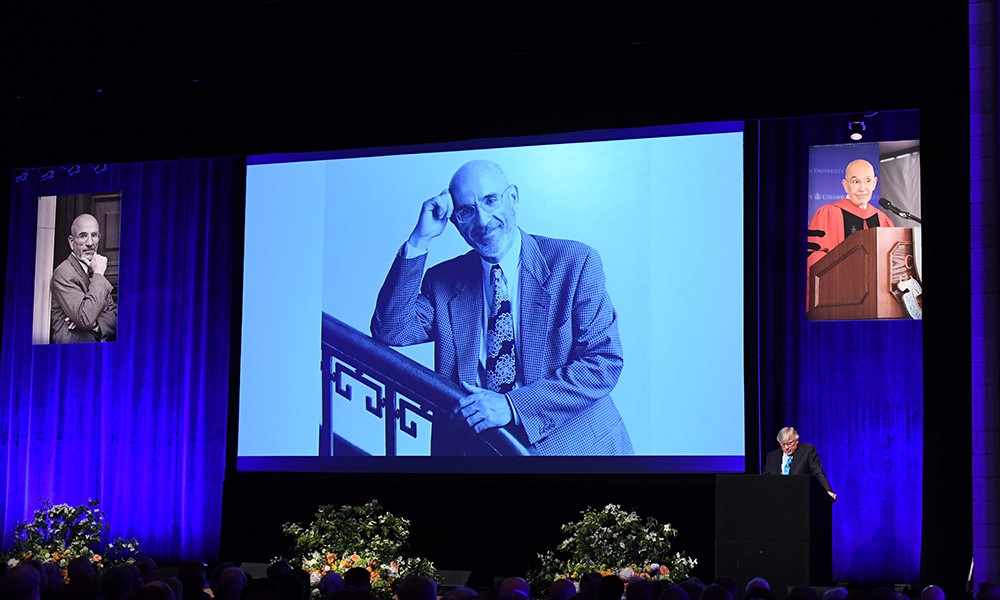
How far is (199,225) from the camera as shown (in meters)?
12.2

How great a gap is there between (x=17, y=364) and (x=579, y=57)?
6.34m

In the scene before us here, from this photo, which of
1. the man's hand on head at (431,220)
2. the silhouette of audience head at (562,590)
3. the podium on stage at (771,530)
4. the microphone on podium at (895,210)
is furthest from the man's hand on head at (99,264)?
the silhouette of audience head at (562,590)

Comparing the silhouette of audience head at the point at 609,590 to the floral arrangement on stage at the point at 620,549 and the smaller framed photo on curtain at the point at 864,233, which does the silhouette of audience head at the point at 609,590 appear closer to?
the floral arrangement on stage at the point at 620,549

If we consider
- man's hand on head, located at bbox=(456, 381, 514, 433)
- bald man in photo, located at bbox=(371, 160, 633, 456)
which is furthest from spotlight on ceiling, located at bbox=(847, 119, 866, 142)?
man's hand on head, located at bbox=(456, 381, 514, 433)

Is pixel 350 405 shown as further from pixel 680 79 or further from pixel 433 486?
pixel 680 79

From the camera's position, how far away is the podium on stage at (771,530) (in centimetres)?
715

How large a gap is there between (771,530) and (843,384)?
318cm

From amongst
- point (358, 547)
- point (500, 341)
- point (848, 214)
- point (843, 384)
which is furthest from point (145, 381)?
point (848, 214)

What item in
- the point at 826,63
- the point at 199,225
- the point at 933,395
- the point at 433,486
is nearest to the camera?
the point at 933,395

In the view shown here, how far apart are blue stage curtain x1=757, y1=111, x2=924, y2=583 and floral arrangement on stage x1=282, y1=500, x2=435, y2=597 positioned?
298 centimetres

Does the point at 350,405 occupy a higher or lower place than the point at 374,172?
lower

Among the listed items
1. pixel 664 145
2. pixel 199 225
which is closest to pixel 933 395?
pixel 664 145

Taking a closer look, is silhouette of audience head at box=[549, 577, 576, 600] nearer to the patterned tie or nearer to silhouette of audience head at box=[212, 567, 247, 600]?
silhouette of audience head at box=[212, 567, 247, 600]

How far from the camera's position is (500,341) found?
10422 mm
